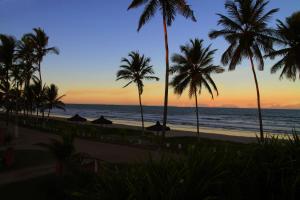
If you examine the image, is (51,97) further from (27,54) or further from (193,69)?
(193,69)

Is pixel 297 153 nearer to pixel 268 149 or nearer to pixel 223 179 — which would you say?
pixel 268 149

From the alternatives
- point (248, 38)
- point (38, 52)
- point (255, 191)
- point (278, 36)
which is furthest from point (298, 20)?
point (38, 52)

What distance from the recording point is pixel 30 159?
1316 centimetres

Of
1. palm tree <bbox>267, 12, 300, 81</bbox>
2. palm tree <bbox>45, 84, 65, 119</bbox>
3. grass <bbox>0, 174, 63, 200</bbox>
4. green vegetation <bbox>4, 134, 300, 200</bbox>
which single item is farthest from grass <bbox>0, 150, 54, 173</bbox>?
palm tree <bbox>45, 84, 65, 119</bbox>

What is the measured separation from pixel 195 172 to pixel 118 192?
825mm

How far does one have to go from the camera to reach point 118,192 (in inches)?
116

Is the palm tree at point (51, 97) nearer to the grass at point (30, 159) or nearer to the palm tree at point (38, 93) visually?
the palm tree at point (38, 93)

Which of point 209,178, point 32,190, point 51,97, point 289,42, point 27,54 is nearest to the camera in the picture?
point 209,178

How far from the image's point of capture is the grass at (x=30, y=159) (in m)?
12.0

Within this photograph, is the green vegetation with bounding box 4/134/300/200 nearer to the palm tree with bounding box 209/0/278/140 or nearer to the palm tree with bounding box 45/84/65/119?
the palm tree with bounding box 209/0/278/140

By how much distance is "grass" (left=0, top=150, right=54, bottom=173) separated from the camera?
12.0m

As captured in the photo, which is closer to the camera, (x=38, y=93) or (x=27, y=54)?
(x=27, y=54)

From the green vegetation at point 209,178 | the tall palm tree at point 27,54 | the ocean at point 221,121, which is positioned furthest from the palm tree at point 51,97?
the green vegetation at point 209,178

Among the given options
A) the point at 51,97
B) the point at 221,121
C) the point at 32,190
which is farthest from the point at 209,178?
the point at 221,121
